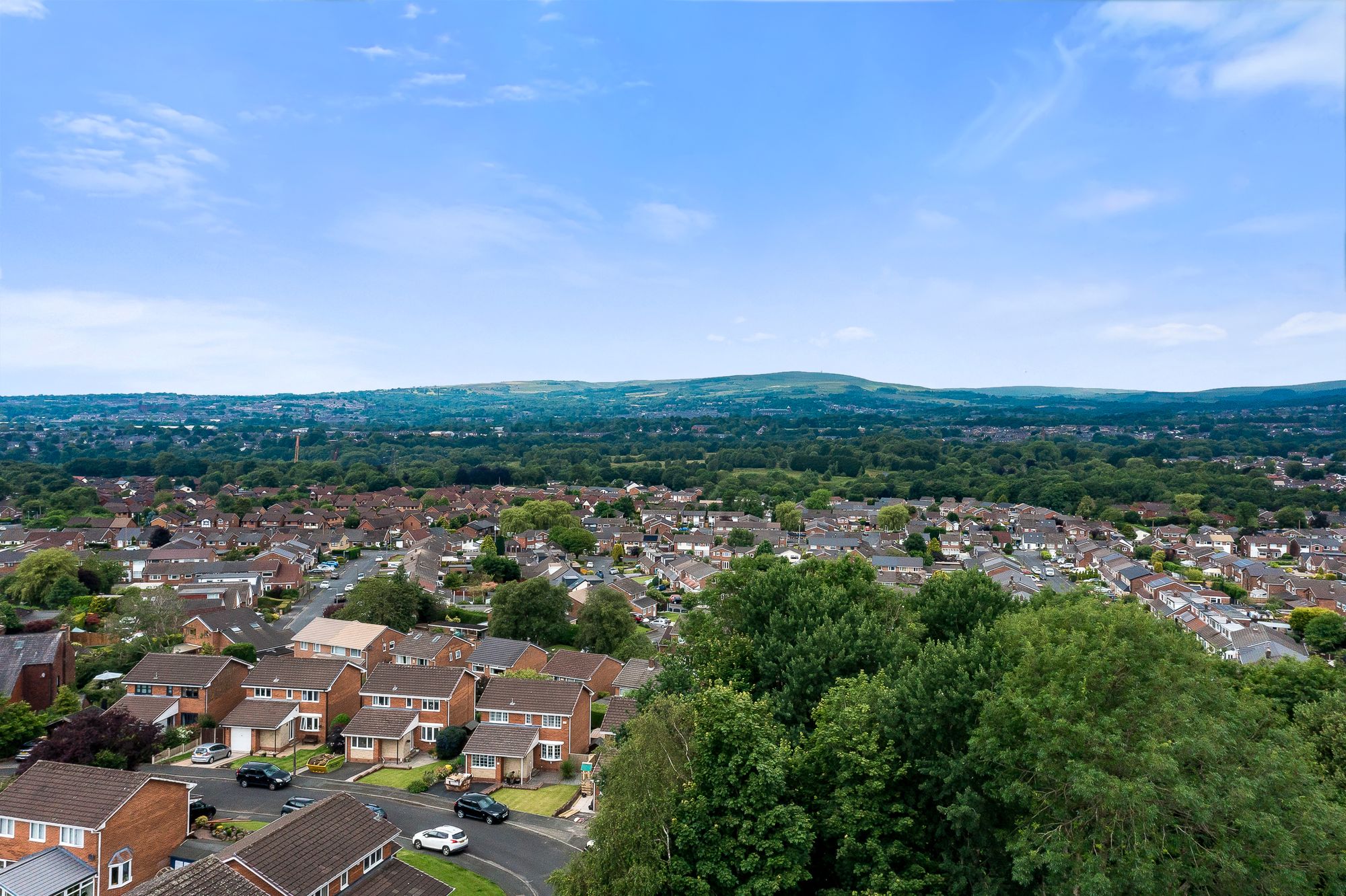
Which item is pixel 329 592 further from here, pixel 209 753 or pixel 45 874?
pixel 45 874

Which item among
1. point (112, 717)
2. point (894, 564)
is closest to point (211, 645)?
point (112, 717)

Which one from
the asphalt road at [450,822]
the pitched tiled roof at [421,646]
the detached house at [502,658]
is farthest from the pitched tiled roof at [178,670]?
the detached house at [502,658]

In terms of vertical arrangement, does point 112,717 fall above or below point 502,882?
above

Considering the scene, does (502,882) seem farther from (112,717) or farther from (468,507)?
(468,507)

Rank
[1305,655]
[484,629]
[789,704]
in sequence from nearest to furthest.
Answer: [789,704], [1305,655], [484,629]

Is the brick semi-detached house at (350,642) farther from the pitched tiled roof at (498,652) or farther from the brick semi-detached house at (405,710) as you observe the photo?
the brick semi-detached house at (405,710)

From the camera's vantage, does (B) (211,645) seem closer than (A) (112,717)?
No

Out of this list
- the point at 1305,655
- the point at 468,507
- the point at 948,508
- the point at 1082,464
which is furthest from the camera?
the point at 1082,464

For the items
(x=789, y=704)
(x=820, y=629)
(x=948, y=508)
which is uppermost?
(x=820, y=629)
